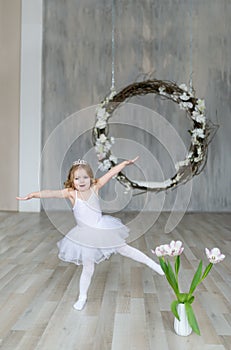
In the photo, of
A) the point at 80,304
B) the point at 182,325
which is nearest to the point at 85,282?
the point at 80,304

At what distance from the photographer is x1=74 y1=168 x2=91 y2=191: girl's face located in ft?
7.91

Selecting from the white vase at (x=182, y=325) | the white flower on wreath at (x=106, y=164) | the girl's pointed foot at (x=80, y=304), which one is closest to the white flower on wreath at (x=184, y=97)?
the white flower on wreath at (x=106, y=164)

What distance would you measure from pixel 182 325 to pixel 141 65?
17.6ft

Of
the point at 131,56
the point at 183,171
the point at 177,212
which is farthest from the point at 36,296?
the point at 131,56

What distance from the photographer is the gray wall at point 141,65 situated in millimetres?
6742

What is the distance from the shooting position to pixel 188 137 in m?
6.74

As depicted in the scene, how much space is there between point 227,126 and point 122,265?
13.7 feet

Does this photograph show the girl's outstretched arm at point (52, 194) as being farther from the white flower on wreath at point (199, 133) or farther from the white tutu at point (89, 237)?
the white flower on wreath at point (199, 133)

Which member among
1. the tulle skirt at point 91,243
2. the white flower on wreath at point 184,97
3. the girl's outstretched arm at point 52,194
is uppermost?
the white flower on wreath at point 184,97

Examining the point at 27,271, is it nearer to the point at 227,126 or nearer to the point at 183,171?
the point at 183,171

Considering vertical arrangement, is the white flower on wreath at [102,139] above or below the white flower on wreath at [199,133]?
below

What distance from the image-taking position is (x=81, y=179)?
7.91 ft

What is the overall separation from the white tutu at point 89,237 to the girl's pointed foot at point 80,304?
195 mm

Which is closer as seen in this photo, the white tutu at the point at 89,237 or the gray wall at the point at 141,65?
the white tutu at the point at 89,237
